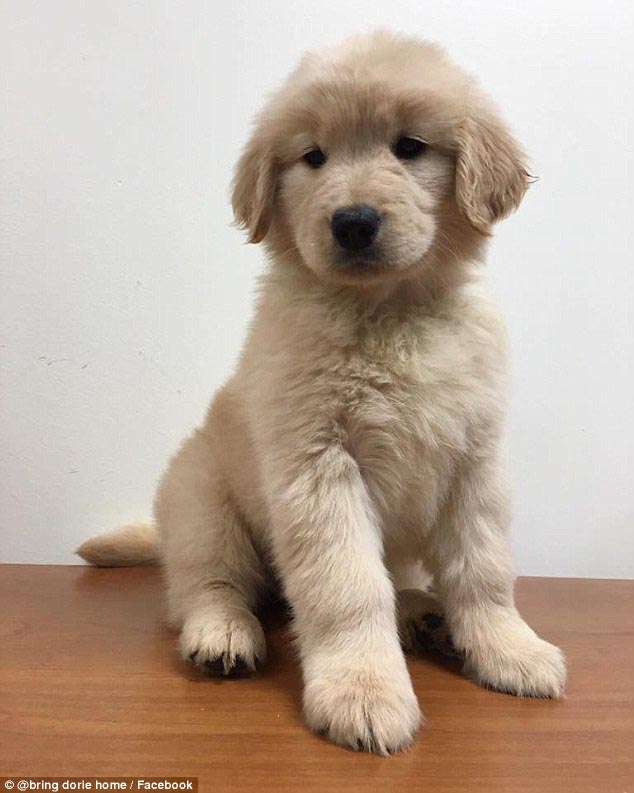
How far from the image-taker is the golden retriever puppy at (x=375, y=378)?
44.8 inches

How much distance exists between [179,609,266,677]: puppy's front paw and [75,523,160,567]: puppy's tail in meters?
0.65

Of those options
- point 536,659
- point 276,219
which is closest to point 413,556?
point 536,659

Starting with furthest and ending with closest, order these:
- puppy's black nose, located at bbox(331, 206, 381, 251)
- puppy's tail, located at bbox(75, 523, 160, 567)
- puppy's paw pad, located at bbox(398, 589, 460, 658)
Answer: puppy's tail, located at bbox(75, 523, 160, 567), puppy's paw pad, located at bbox(398, 589, 460, 658), puppy's black nose, located at bbox(331, 206, 381, 251)

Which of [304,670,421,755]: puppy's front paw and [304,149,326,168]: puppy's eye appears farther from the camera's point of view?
[304,149,326,168]: puppy's eye

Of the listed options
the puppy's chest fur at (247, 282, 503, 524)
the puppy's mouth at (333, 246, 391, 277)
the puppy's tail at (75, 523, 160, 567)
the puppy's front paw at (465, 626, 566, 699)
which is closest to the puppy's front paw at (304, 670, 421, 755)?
the puppy's front paw at (465, 626, 566, 699)

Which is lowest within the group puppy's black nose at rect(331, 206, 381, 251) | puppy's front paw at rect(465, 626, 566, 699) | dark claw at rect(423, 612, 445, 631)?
dark claw at rect(423, 612, 445, 631)

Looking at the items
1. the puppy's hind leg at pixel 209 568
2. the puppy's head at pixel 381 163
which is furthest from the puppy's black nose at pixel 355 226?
the puppy's hind leg at pixel 209 568

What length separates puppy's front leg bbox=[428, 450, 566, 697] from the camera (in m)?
1.23

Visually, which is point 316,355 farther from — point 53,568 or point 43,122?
point 43,122

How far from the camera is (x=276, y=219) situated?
1.35 m

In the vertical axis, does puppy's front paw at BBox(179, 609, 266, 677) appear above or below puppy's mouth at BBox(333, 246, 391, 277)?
below

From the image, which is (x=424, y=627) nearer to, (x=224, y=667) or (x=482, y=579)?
(x=482, y=579)

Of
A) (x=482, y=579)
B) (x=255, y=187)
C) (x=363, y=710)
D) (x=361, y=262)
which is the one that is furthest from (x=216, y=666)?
(x=255, y=187)

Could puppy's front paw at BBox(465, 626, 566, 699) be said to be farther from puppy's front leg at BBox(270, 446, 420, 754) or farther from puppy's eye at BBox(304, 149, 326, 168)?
puppy's eye at BBox(304, 149, 326, 168)
